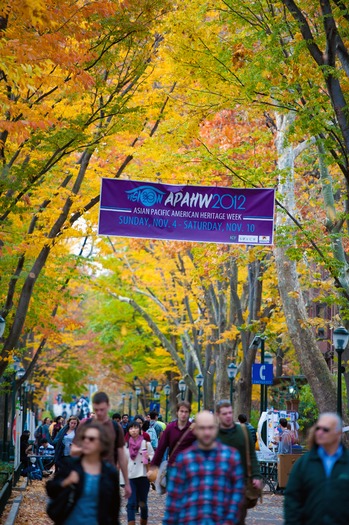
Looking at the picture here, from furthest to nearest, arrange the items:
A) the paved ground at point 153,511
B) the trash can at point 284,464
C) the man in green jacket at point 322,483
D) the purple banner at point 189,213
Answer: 1. the trash can at point 284,464
2. the purple banner at point 189,213
3. the paved ground at point 153,511
4. the man in green jacket at point 322,483

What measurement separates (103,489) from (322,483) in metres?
1.62

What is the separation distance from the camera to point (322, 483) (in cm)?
707

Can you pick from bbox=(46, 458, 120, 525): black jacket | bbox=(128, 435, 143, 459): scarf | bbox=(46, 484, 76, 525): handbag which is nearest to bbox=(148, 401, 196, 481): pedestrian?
bbox=(128, 435, 143, 459): scarf

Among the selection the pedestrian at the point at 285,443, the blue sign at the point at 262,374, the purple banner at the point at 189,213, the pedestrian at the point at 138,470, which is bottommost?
the pedestrian at the point at 138,470

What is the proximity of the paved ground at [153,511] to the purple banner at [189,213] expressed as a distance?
5.13 metres

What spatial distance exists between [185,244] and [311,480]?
2425 centimetres

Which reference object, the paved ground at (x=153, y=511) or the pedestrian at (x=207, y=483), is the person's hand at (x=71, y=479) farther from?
the paved ground at (x=153, y=511)

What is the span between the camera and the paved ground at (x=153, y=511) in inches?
661

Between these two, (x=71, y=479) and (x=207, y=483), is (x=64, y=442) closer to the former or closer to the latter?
(x=71, y=479)

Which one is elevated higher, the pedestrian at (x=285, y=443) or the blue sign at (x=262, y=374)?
the blue sign at (x=262, y=374)

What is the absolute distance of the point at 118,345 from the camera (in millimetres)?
66188

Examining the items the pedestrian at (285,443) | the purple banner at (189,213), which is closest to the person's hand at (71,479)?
the purple banner at (189,213)

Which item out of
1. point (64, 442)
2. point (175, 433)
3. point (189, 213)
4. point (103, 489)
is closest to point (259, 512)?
point (64, 442)

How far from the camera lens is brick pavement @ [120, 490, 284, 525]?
1711 cm
